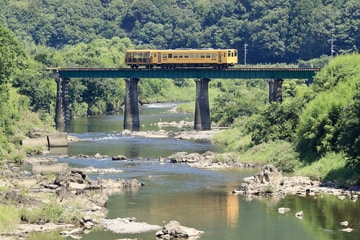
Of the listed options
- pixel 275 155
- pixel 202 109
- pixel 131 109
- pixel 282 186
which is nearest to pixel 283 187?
pixel 282 186

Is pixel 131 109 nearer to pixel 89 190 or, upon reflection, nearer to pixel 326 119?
pixel 326 119

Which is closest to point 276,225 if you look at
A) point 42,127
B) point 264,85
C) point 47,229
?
point 47,229

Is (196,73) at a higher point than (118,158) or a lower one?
higher

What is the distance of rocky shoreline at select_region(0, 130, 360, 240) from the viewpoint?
76438mm

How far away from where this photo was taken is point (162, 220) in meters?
80.1

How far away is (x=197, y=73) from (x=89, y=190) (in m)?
61.8

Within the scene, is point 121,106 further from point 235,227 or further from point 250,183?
point 235,227

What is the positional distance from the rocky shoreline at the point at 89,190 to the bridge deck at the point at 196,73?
3443 centimetres

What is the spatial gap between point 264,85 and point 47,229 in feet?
383

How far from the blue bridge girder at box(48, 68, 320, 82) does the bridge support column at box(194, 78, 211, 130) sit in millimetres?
1125

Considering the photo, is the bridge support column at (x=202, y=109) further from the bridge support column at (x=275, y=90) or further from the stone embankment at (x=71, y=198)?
the stone embankment at (x=71, y=198)

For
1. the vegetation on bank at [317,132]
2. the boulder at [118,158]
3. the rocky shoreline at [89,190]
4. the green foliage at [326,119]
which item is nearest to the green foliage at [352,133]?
the vegetation on bank at [317,132]

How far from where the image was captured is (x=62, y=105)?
161625 mm

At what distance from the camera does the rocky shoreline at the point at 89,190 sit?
251 feet
